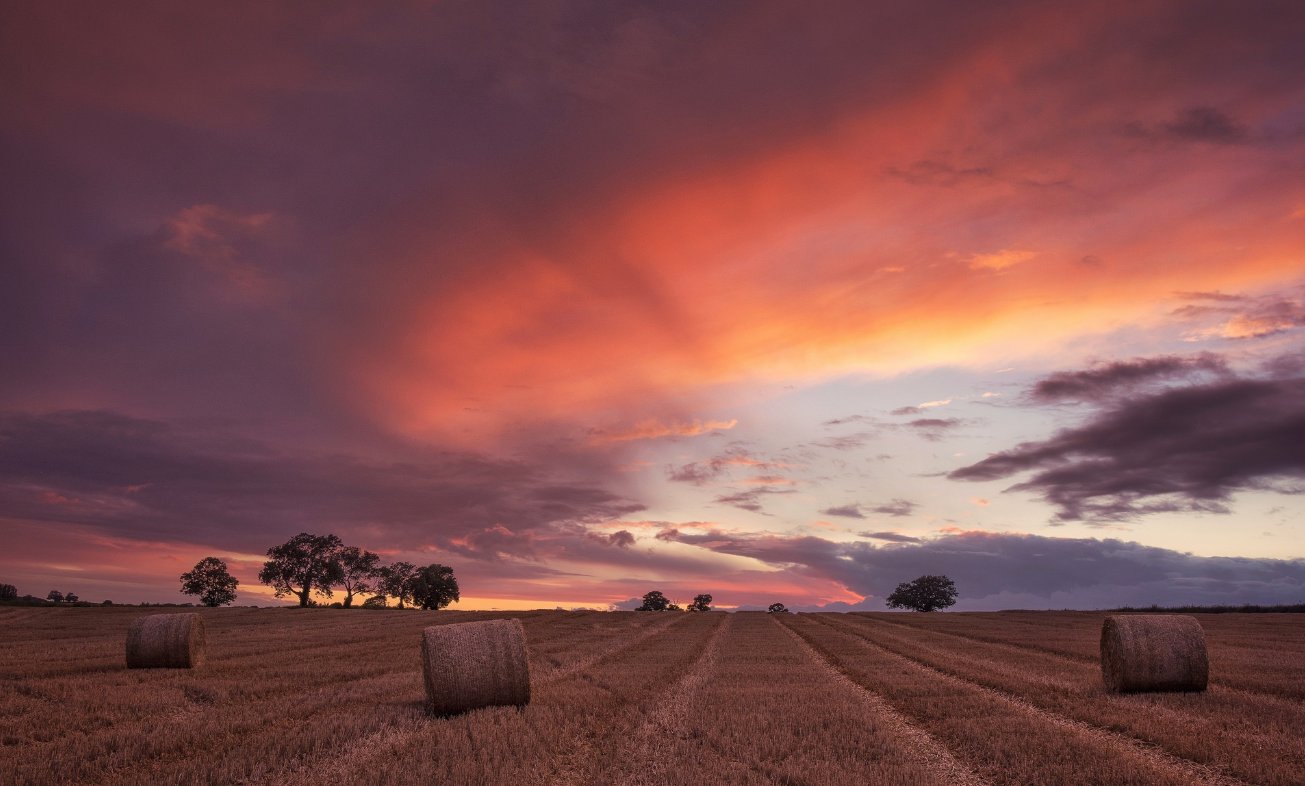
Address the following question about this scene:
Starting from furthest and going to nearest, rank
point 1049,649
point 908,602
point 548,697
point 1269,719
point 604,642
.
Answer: point 908,602
point 604,642
point 1049,649
point 548,697
point 1269,719

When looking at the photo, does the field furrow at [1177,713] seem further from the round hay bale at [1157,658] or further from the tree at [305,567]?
the tree at [305,567]

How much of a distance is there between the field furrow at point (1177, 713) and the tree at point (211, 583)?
102450 mm

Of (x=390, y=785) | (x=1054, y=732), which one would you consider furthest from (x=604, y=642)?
(x=390, y=785)

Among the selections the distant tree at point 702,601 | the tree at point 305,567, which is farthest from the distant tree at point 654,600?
the tree at point 305,567

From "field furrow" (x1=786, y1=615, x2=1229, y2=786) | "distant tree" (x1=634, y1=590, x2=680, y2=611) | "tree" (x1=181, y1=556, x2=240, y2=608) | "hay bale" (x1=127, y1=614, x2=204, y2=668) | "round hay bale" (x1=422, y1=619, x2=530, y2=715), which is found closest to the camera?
"field furrow" (x1=786, y1=615, x2=1229, y2=786)

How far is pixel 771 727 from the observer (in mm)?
12648

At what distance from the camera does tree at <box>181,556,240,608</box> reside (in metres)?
103

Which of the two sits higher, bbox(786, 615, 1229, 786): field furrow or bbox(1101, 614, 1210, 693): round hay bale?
bbox(1101, 614, 1210, 693): round hay bale

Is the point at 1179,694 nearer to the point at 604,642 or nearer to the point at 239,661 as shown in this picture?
the point at 604,642

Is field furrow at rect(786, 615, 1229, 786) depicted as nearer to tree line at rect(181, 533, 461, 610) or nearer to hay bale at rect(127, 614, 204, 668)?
hay bale at rect(127, 614, 204, 668)

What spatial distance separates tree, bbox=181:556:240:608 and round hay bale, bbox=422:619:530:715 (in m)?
103

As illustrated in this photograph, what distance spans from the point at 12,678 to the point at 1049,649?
97.4 feet

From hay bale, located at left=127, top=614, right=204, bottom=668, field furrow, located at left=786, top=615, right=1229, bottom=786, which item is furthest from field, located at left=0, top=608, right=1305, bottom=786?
hay bale, located at left=127, top=614, right=204, bottom=668

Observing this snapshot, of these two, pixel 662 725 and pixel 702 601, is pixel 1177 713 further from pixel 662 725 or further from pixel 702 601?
pixel 702 601
